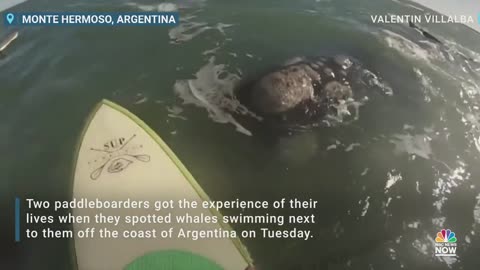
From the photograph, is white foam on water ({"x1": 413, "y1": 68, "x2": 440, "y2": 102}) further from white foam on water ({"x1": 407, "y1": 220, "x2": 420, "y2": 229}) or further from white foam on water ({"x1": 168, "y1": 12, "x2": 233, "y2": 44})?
white foam on water ({"x1": 168, "y1": 12, "x2": 233, "y2": 44})

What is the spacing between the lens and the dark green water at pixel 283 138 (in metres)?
5.68

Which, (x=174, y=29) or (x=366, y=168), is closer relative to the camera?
(x=366, y=168)

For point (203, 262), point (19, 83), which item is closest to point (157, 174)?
point (203, 262)

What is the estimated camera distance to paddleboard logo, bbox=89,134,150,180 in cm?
573

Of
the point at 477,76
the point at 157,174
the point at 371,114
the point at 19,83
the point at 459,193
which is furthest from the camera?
the point at 477,76

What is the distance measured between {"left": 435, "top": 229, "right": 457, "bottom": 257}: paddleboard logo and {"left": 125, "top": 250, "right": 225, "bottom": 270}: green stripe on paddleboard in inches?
95.6

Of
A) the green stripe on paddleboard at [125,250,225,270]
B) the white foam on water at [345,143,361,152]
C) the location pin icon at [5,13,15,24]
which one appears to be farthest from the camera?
the location pin icon at [5,13,15,24]

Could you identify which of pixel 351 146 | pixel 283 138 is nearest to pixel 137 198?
pixel 283 138

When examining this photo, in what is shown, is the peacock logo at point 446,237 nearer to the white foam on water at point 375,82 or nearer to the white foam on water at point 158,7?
the white foam on water at point 375,82

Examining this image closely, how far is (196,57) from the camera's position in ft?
25.0

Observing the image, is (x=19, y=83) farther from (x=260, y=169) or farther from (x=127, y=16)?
(x=260, y=169)

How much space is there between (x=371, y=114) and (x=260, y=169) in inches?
72.5
